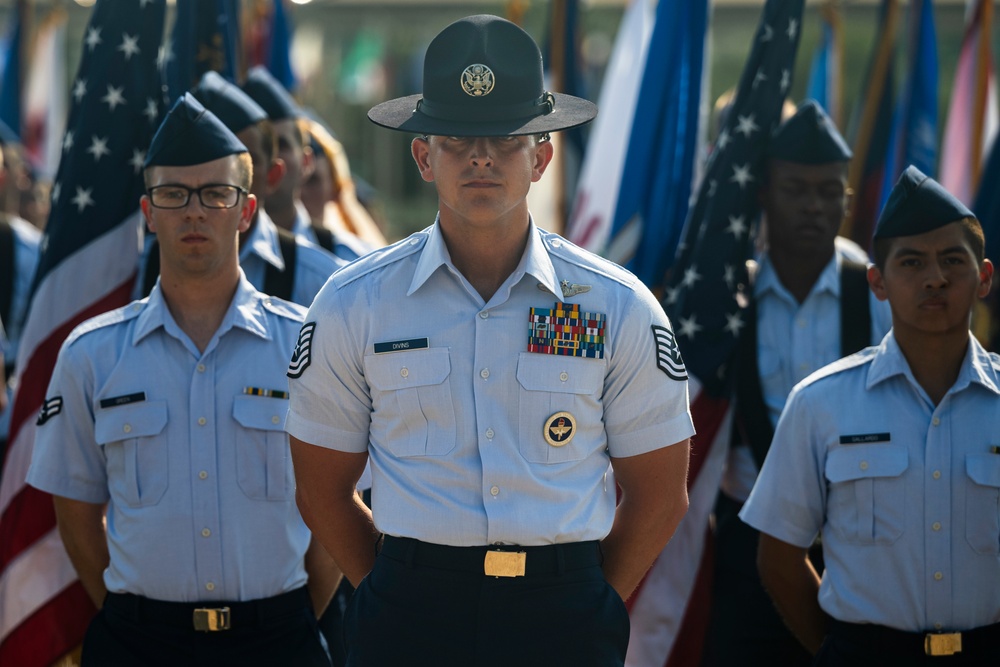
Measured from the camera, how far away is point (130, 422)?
408 cm

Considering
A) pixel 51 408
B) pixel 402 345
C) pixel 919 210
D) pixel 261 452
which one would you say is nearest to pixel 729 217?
pixel 919 210

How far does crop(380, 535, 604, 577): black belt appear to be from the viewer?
124 inches

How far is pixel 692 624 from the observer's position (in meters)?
5.35

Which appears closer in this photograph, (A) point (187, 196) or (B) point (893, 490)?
(B) point (893, 490)

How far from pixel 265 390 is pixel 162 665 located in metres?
0.83

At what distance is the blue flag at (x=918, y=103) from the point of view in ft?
26.2

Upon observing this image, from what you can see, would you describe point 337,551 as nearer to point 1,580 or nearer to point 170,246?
point 170,246

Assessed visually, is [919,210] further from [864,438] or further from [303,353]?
[303,353]

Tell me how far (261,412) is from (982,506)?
2050 millimetres

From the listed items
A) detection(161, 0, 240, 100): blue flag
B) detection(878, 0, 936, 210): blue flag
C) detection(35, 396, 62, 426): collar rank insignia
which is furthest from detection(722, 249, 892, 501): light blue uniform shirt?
detection(878, 0, 936, 210): blue flag

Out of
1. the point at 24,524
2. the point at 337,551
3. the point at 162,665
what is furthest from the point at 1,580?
the point at 337,551

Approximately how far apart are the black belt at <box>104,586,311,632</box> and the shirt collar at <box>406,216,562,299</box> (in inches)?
49.9

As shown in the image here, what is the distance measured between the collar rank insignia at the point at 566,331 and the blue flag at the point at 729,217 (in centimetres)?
211

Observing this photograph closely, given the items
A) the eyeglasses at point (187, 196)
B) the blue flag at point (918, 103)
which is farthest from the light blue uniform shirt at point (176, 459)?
the blue flag at point (918, 103)
